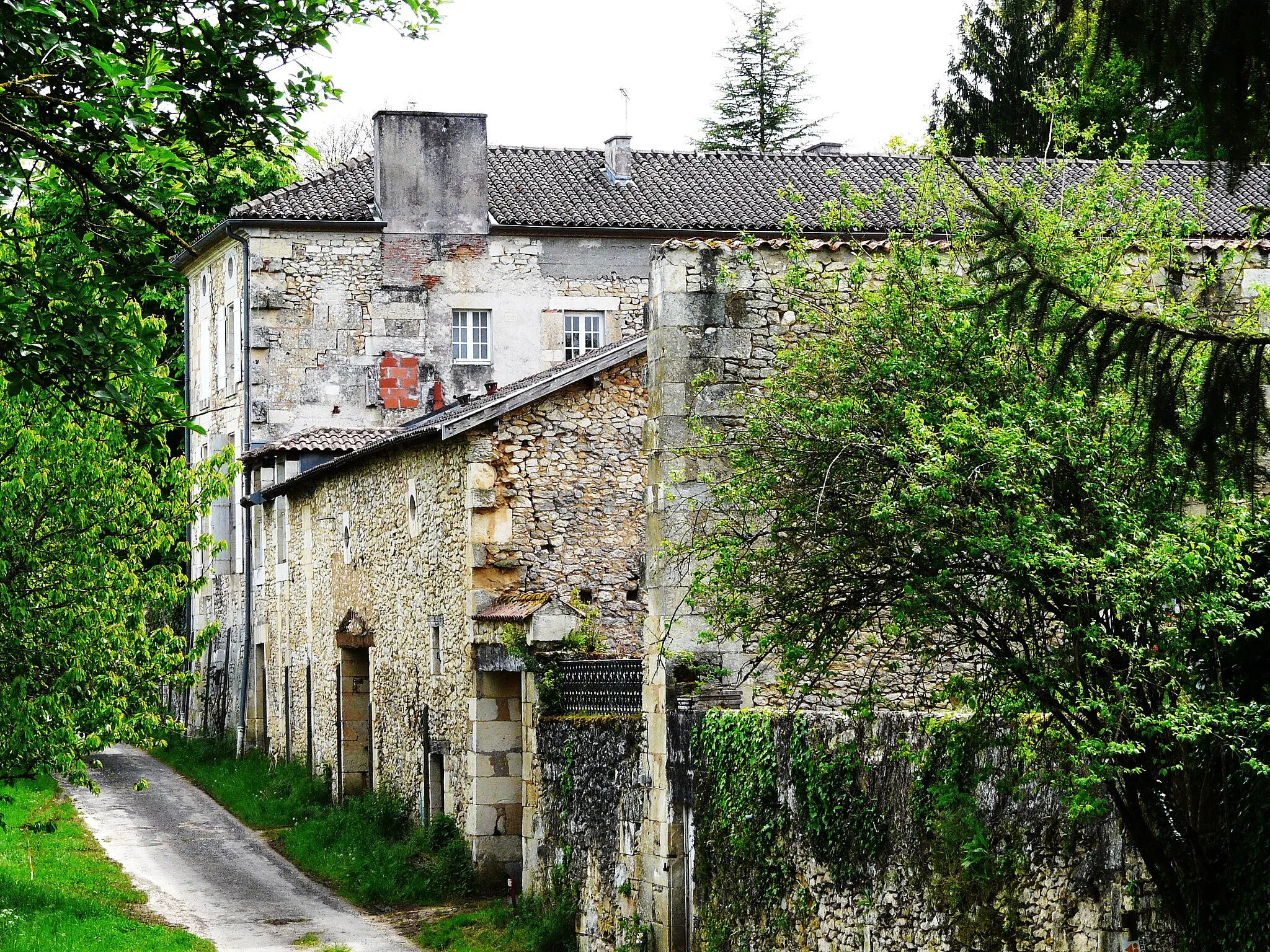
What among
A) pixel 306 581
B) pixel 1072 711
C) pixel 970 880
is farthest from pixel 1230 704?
pixel 306 581

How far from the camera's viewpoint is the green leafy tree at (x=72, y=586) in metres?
15.1

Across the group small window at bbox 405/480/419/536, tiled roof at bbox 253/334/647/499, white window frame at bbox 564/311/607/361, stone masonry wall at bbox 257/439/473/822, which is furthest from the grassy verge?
white window frame at bbox 564/311/607/361

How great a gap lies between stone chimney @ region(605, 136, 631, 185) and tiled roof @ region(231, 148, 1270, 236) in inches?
5.9

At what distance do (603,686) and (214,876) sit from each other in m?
6.80

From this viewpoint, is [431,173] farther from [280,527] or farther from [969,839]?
[969,839]

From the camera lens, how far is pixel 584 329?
91.5 feet

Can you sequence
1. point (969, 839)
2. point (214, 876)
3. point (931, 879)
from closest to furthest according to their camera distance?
point (969, 839) → point (931, 879) → point (214, 876)

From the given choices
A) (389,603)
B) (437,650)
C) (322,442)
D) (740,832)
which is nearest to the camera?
(740,832)

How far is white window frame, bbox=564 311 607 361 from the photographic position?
27.8m

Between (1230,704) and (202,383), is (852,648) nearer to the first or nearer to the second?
(1230,704)

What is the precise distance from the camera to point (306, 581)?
24.6 meters

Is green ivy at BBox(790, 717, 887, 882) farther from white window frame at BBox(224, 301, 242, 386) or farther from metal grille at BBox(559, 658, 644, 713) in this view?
white window frame at BBox(224, 301, 242, 386)

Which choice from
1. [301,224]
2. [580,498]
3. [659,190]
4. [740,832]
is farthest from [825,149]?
[740,832]

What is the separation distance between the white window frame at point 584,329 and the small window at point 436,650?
10366 mm
